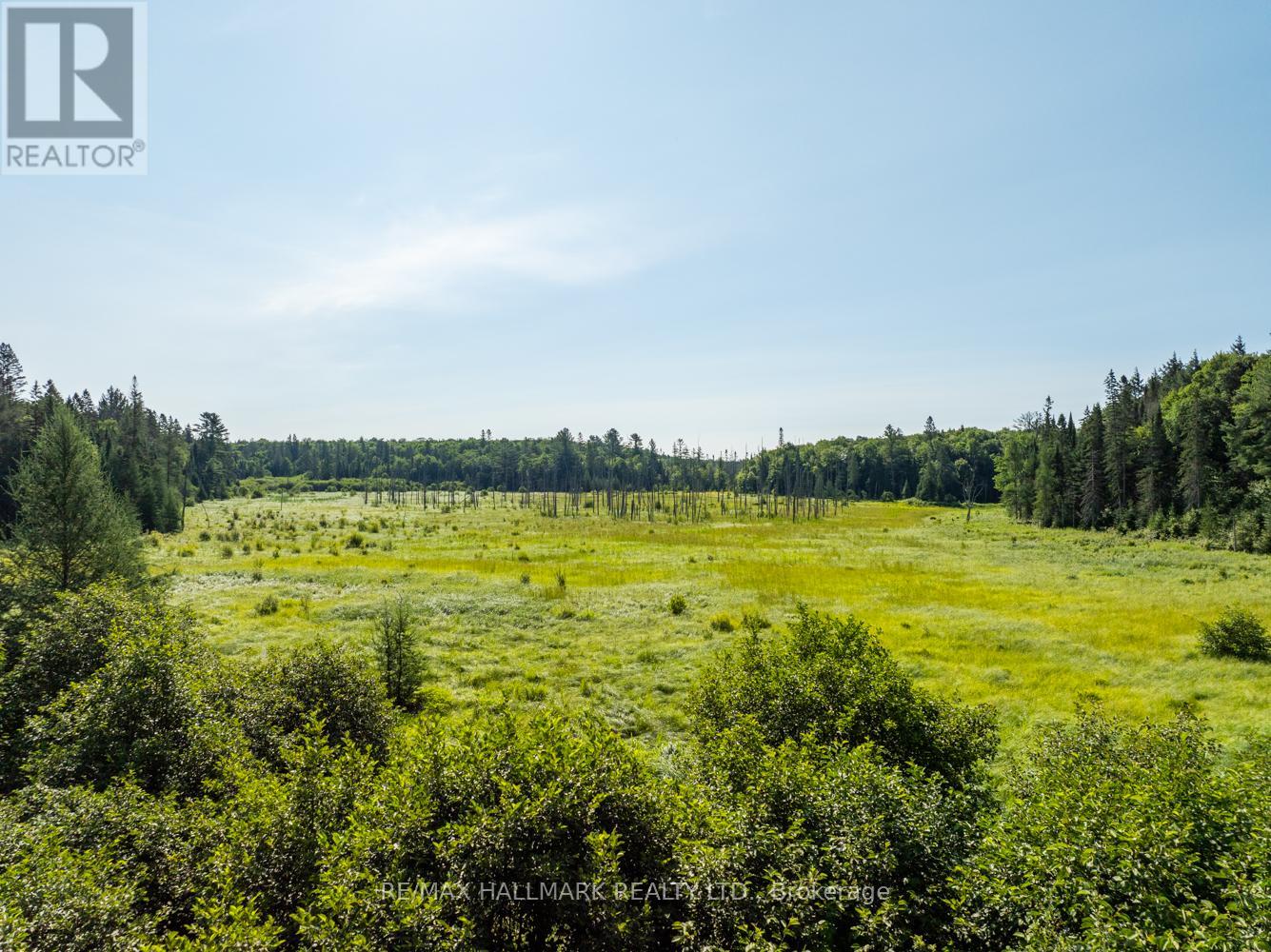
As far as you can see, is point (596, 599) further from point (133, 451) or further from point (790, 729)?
point (133, 451)

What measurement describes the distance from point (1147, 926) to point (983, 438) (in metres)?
194

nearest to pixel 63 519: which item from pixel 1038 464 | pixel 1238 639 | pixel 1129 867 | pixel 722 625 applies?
pixel 722 625

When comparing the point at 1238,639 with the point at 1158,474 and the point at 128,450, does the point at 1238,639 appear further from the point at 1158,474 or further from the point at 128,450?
the point at 128,450

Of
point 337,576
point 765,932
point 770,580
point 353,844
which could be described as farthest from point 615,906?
point 337,576

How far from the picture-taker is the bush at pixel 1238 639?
64.6 feet

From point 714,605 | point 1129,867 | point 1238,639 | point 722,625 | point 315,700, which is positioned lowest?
point 714,605

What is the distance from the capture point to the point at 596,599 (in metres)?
32.5

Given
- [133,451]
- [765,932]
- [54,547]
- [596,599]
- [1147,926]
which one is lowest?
[596,599]

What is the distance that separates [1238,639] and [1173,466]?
69.7m

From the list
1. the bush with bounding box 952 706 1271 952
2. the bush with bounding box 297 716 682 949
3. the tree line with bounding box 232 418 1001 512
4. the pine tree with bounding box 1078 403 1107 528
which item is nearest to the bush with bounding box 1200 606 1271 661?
the bush with bounding box 952 706 1271 952

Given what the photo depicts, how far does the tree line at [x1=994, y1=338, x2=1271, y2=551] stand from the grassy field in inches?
284

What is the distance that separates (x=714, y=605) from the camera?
3108 centimetres

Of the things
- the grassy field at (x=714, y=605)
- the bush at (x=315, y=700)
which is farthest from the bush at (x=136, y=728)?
the grassy field at (x=714, y=605)

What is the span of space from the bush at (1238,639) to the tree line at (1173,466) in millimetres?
43753
